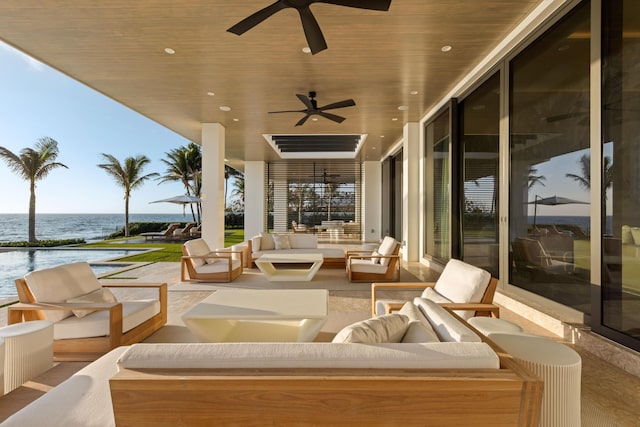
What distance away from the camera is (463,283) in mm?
2977

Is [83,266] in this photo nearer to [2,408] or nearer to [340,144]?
[2,408]

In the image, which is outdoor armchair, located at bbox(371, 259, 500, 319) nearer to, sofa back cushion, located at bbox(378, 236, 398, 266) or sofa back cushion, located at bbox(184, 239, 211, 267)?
sofa back cushion, located at bbox(378, 236, 398, 266)

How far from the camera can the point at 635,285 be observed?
271 cm

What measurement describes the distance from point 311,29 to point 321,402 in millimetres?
3205

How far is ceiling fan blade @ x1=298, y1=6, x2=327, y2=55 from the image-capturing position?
2997mm

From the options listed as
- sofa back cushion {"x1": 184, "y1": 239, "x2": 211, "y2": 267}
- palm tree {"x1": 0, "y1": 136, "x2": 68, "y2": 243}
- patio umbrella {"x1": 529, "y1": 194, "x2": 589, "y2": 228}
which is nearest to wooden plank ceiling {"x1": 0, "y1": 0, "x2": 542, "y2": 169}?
patio umbrella {"x1": 529, "y1": 194, "x2": 589, "y2": 228}

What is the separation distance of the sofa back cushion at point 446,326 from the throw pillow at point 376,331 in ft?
0.61

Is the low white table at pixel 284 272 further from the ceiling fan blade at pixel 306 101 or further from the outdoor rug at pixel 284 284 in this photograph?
the ceiling fan blade at pixel 306 101

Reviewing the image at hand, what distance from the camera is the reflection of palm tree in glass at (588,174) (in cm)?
291

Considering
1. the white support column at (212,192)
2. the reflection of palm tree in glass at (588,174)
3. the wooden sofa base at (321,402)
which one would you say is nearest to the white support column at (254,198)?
the white support column at (212,192)

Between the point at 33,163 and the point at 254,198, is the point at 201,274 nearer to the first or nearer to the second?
the point at 254,198

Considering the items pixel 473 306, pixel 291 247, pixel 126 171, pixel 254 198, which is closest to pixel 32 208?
pixel 126 171

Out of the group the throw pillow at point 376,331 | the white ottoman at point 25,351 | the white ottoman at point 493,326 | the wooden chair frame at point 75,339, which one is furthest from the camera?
the wooden chair frame at point 75,339

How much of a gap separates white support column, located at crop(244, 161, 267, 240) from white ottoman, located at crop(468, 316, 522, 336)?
12412mm
